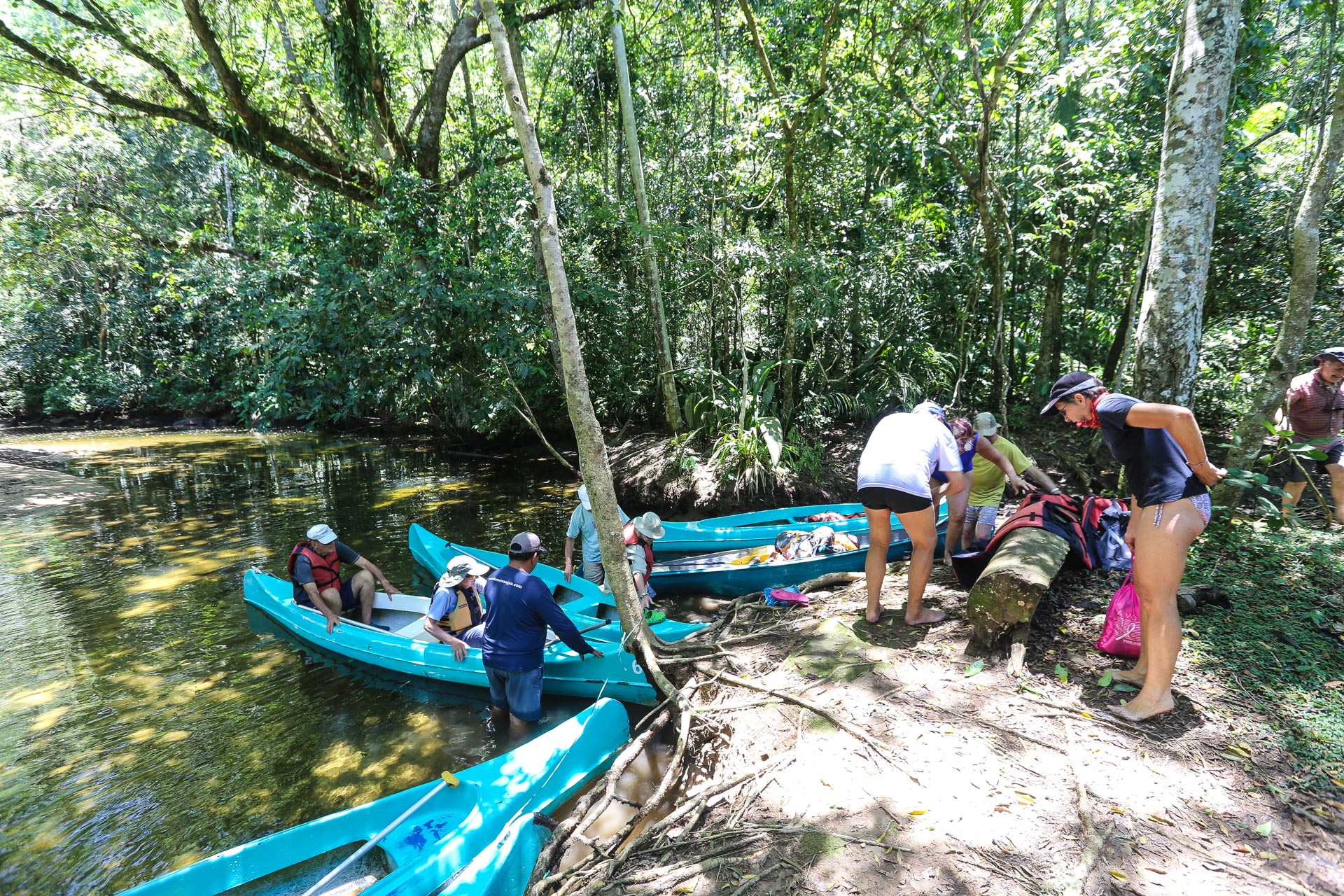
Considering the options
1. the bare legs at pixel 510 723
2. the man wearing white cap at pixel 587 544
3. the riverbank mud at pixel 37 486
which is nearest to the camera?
the bare legs at pixel 510 723

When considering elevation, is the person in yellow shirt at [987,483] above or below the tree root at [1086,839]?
above

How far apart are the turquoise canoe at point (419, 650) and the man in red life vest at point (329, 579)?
17 cm

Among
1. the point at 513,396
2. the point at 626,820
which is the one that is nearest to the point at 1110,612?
the point at 626,820

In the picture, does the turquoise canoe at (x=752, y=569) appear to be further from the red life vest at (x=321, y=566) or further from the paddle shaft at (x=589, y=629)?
the red life vest at (x=321, y=566)

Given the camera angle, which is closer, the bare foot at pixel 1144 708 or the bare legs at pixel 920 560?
the bare foot at pixel 1144 708

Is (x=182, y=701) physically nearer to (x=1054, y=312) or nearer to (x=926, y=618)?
(x=926, y=618)

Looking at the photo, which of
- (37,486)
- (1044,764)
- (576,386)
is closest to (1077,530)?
(1044,764)

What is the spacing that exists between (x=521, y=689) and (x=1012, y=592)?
3.48 m

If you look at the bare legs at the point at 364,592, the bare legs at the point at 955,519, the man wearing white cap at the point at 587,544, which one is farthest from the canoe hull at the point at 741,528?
the bare legs at the point at 364,592

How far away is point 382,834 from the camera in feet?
10.9

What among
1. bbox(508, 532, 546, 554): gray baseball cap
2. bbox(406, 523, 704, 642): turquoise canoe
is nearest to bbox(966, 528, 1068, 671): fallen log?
bbox(406, 523, 704, 642): turquoise canoe

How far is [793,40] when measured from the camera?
9.89 meters

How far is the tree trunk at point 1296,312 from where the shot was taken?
14.8ft

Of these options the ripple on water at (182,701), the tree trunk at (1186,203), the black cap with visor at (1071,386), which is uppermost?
the tree trunk at (1186,203)
